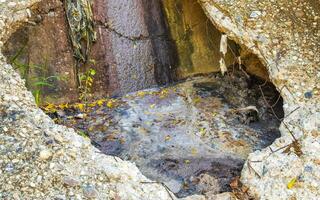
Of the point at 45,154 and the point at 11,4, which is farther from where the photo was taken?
the point at 11,4

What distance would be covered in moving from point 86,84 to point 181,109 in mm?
1039

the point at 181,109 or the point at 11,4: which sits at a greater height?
the point at 11,4

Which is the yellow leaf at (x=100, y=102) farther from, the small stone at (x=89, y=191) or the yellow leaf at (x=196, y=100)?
the small stone at (x=89, y=191)

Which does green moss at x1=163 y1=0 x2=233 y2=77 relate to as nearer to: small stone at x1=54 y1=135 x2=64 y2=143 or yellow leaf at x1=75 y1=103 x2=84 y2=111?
yellow leaf at x1=75 y1=103 x2=84 y2=111

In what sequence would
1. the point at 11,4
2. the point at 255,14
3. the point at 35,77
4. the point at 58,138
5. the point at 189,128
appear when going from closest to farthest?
the point at 58,138 < the point at 11,4 < the point at 255,14 < the point at 189,128 < the point at 35,77

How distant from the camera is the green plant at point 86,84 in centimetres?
450

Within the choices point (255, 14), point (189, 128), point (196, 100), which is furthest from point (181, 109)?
point (255, 14)

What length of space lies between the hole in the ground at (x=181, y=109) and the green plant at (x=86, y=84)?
0.08 metres

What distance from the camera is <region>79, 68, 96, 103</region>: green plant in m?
4.50

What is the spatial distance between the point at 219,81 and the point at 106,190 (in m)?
2.42

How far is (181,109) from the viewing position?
4.39m

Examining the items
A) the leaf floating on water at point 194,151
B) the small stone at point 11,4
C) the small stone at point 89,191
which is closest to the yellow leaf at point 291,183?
the leaf floating on water at point 194,151

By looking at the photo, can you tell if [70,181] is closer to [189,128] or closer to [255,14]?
[189,128]

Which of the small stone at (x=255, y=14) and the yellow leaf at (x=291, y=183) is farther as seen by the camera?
the small stone at (x=255, y=14)
